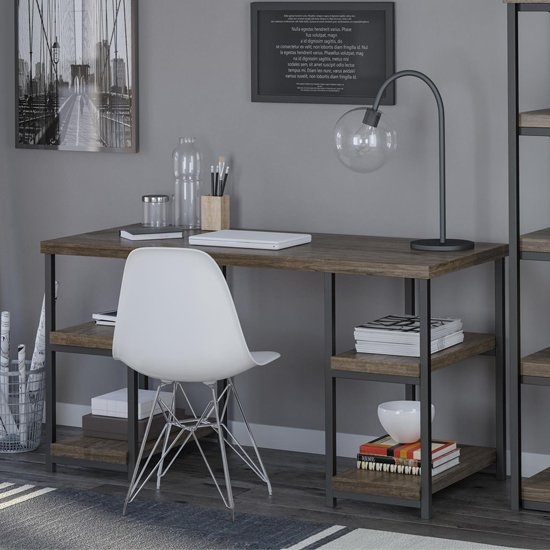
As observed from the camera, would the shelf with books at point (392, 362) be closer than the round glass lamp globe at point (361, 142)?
Yes

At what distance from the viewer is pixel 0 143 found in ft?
17.5

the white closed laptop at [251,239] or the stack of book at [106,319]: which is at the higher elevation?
the white closed laptop at [251,239]

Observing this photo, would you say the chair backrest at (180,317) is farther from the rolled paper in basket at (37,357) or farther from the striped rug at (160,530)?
the rolled paper in basket at (37,357)

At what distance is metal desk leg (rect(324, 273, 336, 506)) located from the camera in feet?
13.3

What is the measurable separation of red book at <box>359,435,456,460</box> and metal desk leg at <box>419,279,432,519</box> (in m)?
0.15

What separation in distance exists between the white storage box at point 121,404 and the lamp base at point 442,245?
113cm

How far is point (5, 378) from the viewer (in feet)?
16.3

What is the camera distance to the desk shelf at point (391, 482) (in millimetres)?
4016

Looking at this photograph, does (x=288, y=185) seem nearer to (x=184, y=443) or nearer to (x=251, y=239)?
(x=251, y=239)

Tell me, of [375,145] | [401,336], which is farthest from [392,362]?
[375,145]

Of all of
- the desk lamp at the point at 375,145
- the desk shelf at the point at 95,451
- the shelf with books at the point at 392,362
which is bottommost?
the desk shelf at the point at 95,451

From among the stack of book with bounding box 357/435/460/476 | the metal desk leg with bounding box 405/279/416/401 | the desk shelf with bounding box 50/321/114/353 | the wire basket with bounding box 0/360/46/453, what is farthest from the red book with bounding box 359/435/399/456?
the wire basket with bounding box 0/360/46/453

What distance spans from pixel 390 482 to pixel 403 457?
0.38 ft

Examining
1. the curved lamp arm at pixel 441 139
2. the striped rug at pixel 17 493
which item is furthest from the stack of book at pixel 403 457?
the striped rug at pixel 17 493
